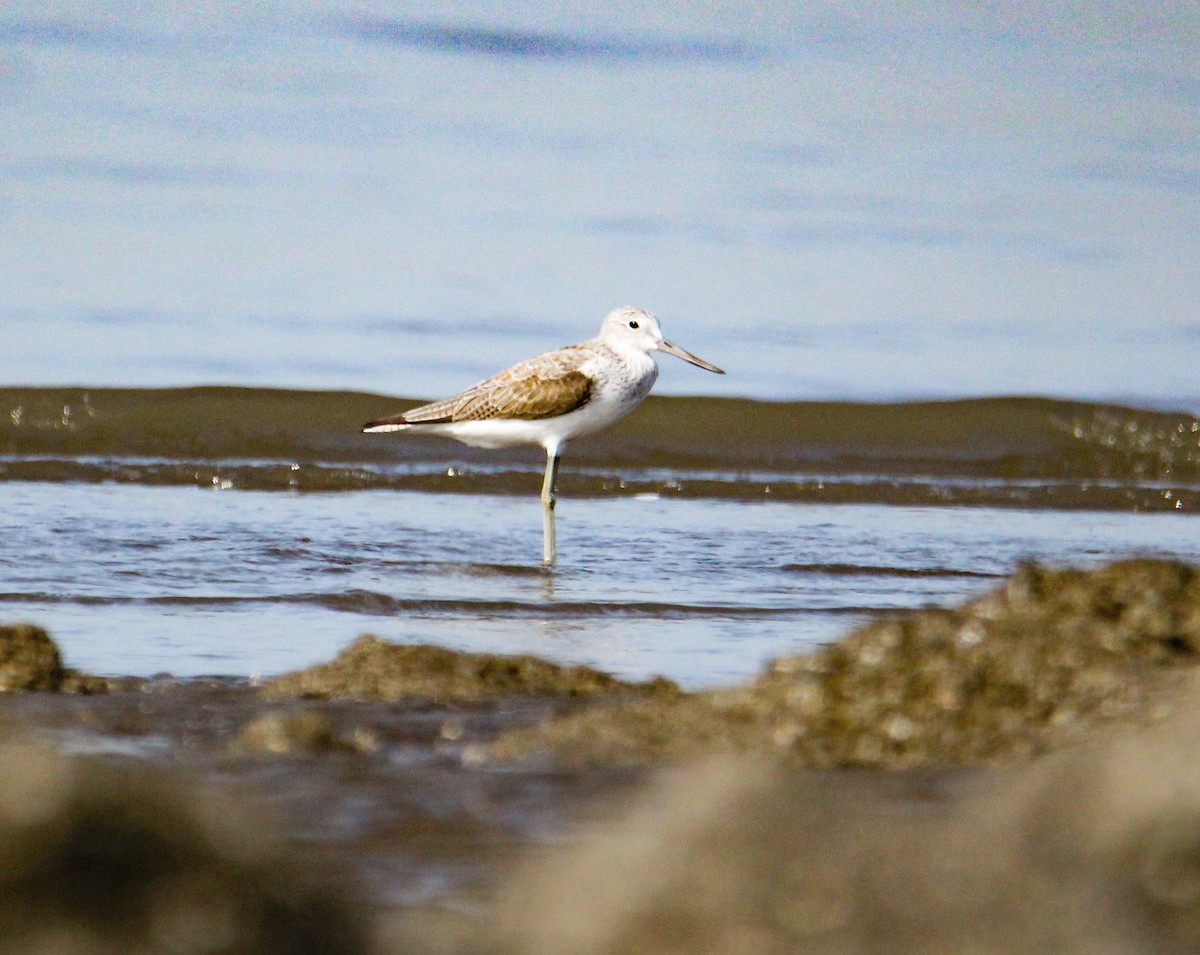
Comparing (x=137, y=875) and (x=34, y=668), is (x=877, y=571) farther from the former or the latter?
(x=137, y=875)

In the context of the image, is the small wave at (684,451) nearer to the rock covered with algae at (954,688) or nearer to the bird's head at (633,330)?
the bird's head at (633,330)

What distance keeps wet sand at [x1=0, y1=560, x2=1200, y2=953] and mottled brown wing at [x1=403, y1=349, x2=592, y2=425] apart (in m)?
6.49

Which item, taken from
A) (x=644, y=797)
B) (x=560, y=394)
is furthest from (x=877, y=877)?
(x=560, y=394)

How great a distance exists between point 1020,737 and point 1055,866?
146 centimetres

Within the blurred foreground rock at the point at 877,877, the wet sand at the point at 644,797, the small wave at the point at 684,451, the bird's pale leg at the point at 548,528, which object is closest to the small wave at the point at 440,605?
the bird's pale leg at the point at 548,528

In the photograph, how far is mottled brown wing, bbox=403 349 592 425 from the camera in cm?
1096

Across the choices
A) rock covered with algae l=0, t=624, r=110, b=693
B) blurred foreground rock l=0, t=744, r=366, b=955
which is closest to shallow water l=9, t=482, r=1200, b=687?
rock covered with algae l=0, t=624, r=110, b=693

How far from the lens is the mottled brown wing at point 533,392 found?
1096 cm

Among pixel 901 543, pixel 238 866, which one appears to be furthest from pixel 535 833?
pixel 901 543

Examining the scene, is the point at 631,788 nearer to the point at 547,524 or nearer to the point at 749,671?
the point at 749,671

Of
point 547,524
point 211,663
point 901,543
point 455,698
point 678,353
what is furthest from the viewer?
point 678,353

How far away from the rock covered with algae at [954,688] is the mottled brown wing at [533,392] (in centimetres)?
740

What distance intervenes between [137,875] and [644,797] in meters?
1.43

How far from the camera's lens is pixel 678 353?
11.8m
